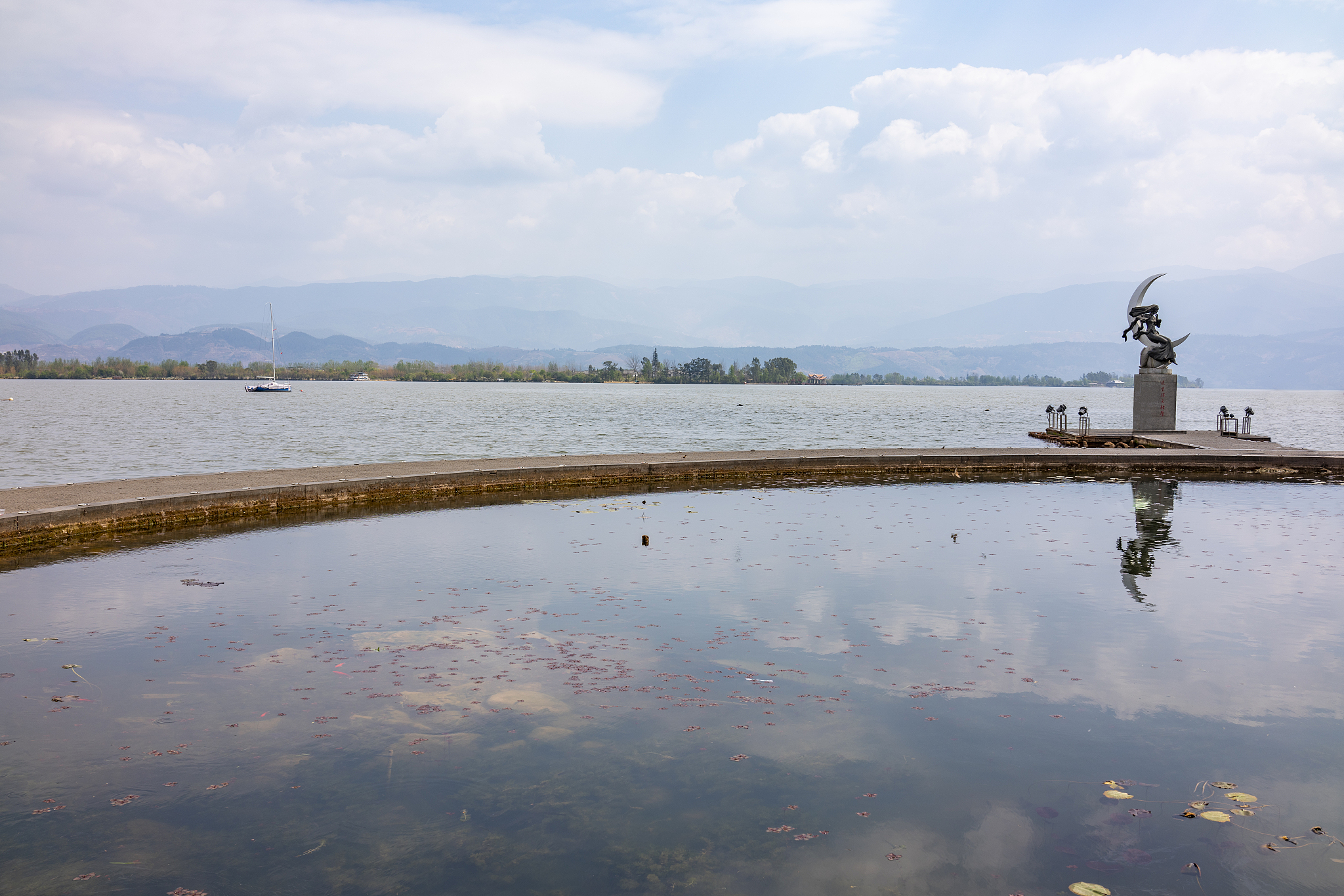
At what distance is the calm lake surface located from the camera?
5.33 m

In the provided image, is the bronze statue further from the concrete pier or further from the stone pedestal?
the concrete pier

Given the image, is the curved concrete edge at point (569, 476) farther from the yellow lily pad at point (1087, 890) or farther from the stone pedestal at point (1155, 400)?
the yellow lily pad at point (1087, 890)

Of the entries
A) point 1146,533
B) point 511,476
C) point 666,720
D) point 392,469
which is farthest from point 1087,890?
point 392,469

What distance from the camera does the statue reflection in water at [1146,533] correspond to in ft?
42.2

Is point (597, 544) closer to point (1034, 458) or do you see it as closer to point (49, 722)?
point (49, 722)

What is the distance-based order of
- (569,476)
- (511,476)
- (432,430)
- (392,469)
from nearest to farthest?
(511,476) → (392,469) → (569,476) → (432,430)

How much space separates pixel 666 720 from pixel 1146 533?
12099mm

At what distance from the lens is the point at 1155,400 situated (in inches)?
1492

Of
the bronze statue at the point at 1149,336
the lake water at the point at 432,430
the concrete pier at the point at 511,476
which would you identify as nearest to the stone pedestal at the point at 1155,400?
the bronze statue at the point at 1149,336

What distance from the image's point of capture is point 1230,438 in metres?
35.2

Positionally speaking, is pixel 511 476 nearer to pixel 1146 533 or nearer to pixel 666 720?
pixel 1146 533

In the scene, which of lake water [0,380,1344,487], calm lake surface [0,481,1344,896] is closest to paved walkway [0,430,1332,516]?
calm lake surface [0,481,1344,896]

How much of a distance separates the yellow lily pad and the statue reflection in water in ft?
23.6

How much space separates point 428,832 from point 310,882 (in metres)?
0.74
